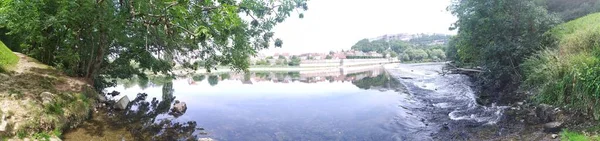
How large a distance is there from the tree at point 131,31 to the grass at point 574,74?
7744 mm

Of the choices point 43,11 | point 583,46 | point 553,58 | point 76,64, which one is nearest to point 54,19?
point 43,11

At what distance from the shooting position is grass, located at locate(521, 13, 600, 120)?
6.04 m

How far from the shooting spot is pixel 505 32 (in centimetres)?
1313

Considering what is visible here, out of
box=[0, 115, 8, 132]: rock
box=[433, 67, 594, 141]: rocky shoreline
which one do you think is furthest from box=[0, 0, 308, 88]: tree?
box=[433, 67, 594, 141]: rocky shoreline

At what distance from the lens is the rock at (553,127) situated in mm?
6747

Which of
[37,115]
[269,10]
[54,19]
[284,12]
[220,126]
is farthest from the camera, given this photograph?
[284,12]

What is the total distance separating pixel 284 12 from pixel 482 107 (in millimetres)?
9671

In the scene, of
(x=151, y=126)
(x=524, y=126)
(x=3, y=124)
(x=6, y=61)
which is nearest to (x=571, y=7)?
(x=524, y=126)

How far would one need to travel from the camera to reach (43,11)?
972 centimetres

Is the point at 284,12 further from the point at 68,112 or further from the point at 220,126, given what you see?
the point at 68,112

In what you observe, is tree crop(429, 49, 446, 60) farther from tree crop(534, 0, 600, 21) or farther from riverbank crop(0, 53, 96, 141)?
riverbank crop(0, 53, 96, 141)

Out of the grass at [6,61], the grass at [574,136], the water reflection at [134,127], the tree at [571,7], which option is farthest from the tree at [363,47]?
the grass at [574,136]

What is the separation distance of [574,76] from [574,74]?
0.17ft

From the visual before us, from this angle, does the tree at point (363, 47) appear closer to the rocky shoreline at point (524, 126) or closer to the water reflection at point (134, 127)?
the rocky shoreline at point (524, 126)
